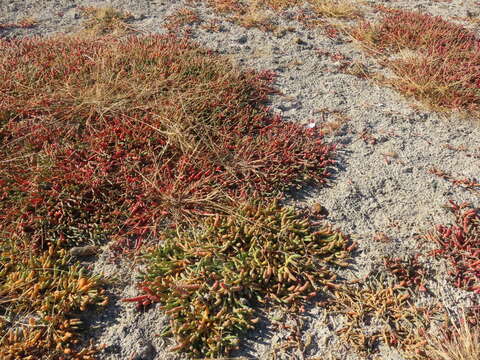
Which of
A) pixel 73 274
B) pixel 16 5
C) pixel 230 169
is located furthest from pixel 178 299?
pixel 16 5

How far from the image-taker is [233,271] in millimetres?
3531

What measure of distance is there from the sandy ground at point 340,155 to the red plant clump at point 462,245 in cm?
11

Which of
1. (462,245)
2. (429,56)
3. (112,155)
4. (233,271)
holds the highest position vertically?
(429,56)

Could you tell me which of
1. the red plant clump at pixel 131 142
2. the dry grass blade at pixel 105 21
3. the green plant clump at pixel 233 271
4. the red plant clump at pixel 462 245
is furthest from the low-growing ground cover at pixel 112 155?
the red plant clump at pixel 462 245

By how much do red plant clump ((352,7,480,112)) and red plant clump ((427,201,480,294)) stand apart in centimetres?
232

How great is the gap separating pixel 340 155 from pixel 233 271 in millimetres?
2426

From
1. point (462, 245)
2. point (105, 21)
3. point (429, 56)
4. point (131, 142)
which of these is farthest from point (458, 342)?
point (105, 21)

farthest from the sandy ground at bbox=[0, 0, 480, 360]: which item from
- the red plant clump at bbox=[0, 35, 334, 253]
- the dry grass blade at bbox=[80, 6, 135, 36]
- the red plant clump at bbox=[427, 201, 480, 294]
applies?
the red plant clump at bbox=[0, 35, 334, 253]

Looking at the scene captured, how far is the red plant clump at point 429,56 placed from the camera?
5820mm

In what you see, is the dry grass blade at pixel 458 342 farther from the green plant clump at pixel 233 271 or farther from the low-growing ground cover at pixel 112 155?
the low-growing ground cover at pixel 112 155

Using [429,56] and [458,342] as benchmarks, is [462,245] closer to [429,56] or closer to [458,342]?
[458,342]

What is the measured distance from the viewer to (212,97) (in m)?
5.46

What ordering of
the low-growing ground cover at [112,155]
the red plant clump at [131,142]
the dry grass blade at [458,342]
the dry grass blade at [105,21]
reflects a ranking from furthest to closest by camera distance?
the dry grass blade at [105,21] → the red plant clump at [131,142] → the low-growing ground cover at [112,155] → the dry grass blade at [458,342]

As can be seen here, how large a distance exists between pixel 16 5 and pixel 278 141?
7490mm
